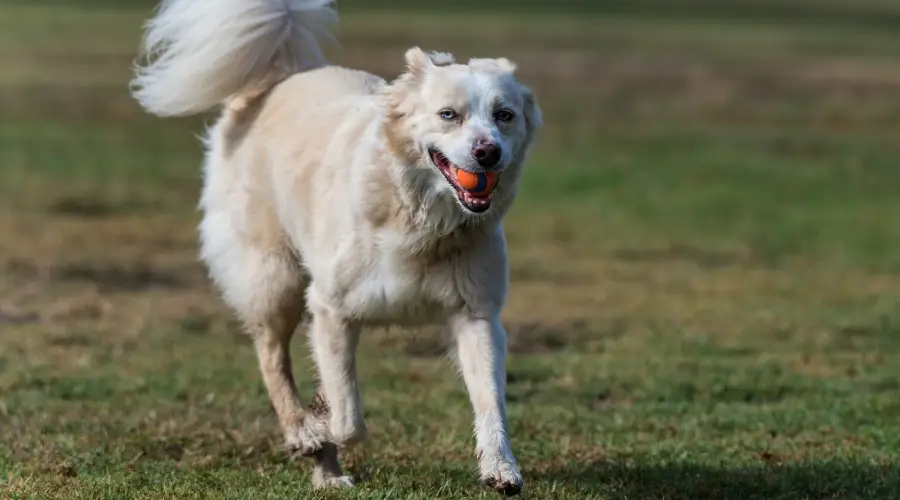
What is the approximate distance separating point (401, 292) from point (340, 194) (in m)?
0.62

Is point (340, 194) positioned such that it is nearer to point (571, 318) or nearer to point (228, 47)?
point (228, 47)

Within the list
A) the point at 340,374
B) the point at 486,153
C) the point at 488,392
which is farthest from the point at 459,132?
the point at 340,374

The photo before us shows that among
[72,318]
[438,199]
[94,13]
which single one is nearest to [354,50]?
[94,13]

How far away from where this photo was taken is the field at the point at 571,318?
25.5 feet

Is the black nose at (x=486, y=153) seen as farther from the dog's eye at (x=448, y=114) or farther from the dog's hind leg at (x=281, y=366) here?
the dog's hind leg at (x=281, y=366)

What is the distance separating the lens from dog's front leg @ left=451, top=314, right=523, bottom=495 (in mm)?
6230

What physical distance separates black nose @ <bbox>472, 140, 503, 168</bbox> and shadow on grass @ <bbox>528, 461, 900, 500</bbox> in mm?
1802

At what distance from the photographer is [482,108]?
6328 mm

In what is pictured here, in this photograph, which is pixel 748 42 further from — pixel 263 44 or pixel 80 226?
pixel 263 44

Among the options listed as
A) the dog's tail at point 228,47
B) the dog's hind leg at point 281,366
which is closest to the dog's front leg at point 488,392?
the dog's hind leg at point 281,366

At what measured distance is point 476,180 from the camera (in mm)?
6273

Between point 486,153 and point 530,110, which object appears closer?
point 486,153

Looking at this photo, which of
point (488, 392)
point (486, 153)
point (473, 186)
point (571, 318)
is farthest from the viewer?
point (571, 318)

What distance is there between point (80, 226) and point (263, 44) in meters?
9.16
